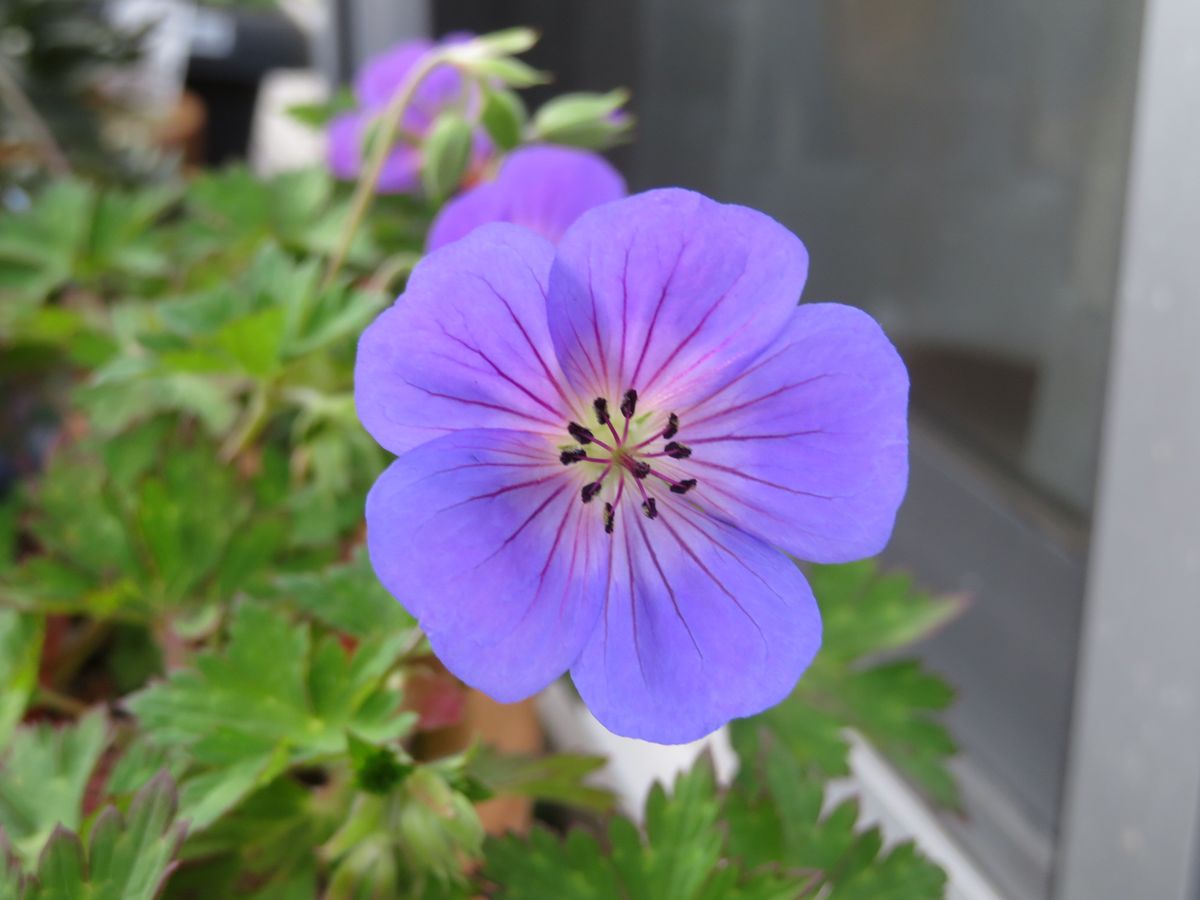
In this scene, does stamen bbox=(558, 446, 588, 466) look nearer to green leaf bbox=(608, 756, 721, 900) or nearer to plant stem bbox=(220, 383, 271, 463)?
green leaf bbox=(608, 756, 721, 900)

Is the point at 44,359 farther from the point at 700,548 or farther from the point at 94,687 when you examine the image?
the point at 700,548

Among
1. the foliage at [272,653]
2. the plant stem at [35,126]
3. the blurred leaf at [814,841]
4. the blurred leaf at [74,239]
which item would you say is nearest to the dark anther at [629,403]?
the foliage at [272,653]

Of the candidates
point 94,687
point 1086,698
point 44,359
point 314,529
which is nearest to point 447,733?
point 314,529

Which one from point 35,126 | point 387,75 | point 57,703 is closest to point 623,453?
point 57,703

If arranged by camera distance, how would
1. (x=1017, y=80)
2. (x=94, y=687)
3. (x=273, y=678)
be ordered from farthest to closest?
(x=1017, y=80)
(x=94, y=687)
(x=273, y=678)

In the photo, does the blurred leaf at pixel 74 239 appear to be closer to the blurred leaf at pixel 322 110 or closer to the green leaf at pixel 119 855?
the blurred leaf at pixel 322 110

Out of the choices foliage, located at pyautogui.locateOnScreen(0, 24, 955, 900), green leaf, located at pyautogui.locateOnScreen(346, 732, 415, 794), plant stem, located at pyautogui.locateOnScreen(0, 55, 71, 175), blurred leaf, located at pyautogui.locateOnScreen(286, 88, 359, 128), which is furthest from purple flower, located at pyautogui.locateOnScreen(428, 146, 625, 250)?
plant stem, located at pyautogui.locateOnScreen(0, 55, 71, 175)
